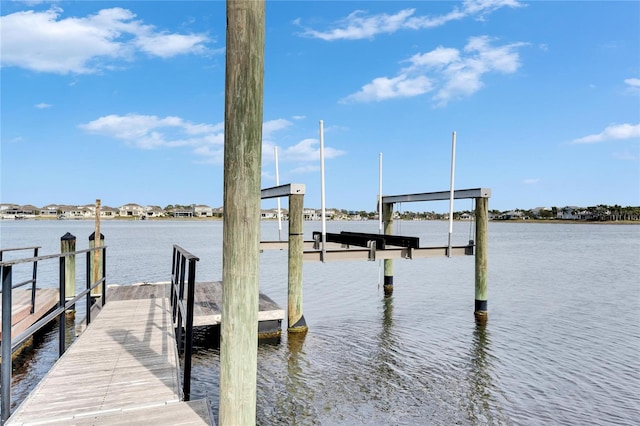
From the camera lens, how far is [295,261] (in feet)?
30.8

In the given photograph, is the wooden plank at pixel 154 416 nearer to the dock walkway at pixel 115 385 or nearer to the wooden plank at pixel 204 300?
the dock walkway at pixel 115 385

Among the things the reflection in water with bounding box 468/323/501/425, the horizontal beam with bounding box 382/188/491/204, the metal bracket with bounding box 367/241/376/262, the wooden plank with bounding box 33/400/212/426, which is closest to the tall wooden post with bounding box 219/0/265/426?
the wooden plank with bounding box 33/400/212/426

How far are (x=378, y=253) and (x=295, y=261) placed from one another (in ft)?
7.89

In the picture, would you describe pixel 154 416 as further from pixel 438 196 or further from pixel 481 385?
pixel 438 196

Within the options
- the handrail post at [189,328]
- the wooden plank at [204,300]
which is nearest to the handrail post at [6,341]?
the handrail post at [189,328]

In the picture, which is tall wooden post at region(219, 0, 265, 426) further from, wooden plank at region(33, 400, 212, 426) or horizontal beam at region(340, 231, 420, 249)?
horizontal beam at region(340, 231, 420, 249)

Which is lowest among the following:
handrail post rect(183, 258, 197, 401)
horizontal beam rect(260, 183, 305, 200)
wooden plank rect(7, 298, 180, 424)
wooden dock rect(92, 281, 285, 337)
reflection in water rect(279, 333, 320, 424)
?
reflection in water rect(279, 333, 320, 424)

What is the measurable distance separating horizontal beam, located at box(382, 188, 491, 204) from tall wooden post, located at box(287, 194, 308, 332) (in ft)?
15.9

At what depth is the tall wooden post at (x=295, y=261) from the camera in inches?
362

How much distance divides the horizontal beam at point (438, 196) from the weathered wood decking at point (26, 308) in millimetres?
9925

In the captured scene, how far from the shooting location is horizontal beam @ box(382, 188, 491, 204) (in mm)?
11211

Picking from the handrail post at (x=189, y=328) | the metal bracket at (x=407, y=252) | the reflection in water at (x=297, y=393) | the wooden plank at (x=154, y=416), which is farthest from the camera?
the metal bracket at (x=407, y=252)

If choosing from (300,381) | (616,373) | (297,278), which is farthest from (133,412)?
(616,373)

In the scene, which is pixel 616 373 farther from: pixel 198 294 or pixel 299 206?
pixel 198 294
